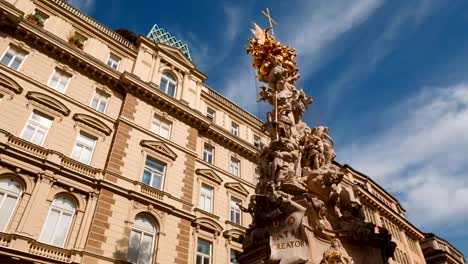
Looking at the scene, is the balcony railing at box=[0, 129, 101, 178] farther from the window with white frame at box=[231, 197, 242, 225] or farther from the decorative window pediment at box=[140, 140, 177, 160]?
the window with white frame at box=[231, 197, 242, 225]

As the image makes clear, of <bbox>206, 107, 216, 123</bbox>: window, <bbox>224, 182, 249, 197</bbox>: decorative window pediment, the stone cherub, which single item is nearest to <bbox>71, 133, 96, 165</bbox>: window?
<bbox>224, 182, 249, 197</bbox>: decorative window pediment

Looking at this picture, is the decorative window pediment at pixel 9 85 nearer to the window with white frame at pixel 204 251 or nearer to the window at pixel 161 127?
the window at pixel 161 127

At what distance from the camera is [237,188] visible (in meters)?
23.5

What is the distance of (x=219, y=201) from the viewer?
2170 cm

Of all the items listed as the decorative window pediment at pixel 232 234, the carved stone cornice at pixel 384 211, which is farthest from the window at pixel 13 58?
the carved stone cornice at pixel 384 211

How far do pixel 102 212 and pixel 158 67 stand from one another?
39.1 ft

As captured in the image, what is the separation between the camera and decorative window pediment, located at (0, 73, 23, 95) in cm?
1594

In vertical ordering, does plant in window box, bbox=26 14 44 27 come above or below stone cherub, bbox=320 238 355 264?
above

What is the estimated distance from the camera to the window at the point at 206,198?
20.9 m

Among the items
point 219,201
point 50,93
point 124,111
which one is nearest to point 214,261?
point 219,201

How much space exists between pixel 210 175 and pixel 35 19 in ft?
47.6

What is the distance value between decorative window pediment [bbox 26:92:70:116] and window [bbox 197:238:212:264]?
34.7ft

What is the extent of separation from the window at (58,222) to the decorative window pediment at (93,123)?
4512 mm

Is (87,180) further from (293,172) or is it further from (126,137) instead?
(293,172)
